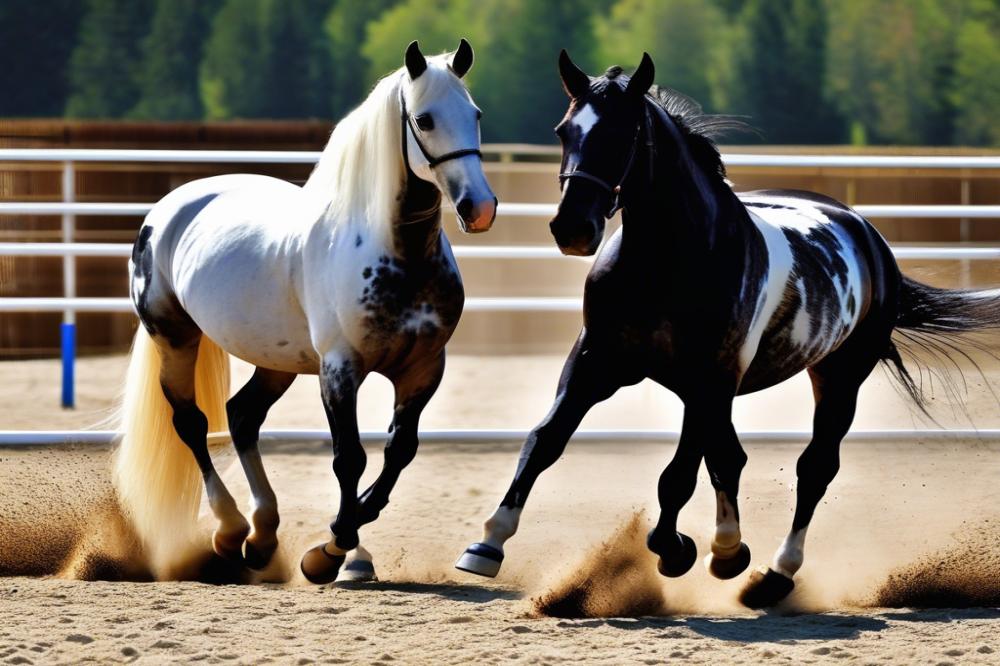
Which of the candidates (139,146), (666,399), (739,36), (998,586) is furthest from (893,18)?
(998,586)

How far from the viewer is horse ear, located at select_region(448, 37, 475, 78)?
4.16 m

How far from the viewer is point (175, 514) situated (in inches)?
189

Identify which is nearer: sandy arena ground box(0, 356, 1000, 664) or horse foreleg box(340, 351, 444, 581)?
sandy arena ground box(0, 356, 1000, 664)

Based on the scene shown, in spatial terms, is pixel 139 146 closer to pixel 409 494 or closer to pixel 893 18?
pixel 409 494

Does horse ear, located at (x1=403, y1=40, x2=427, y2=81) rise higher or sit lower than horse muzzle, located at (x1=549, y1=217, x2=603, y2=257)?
higher

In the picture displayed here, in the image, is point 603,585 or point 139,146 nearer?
point 603,585

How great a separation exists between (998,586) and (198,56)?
39.0 metres

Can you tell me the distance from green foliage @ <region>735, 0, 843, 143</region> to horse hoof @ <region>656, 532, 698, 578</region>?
37292mm

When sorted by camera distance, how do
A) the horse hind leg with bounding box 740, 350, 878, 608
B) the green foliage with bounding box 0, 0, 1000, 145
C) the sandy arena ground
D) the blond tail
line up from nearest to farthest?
1. the sandy arena ground
2. the horse hind leg with bounding box 740, 350, 878, 608
3. the blond tail
4. the green foliage with bounding box 0, 0, 1000, 145

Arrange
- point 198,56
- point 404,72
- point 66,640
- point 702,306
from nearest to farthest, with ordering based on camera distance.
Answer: point 66,640 < point 702,306 < point 404,72 < point 198,56

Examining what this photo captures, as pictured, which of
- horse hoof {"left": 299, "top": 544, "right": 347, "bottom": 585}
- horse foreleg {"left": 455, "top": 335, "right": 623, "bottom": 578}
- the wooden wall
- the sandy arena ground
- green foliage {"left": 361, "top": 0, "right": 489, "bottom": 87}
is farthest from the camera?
green foliage {"left": 361, "top": 0, "right": 489, "bottom": 87}

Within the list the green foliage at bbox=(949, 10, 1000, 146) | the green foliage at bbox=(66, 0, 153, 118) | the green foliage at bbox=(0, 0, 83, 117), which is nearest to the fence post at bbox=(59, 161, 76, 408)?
the green foliage at bbox=(0, 0, 83, 117)

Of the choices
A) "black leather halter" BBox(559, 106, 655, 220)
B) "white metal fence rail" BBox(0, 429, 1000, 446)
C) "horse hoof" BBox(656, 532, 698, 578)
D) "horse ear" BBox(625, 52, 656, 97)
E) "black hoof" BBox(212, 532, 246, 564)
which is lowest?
"black hoof" BBox(212, 532, 246, 564)

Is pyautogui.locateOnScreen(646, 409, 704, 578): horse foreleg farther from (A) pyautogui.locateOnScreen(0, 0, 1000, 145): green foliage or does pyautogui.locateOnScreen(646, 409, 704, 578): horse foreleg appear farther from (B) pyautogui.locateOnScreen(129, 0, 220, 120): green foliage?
(B) pyautogui.locateOnScreen(129, 0, 220, 120): green foliage
